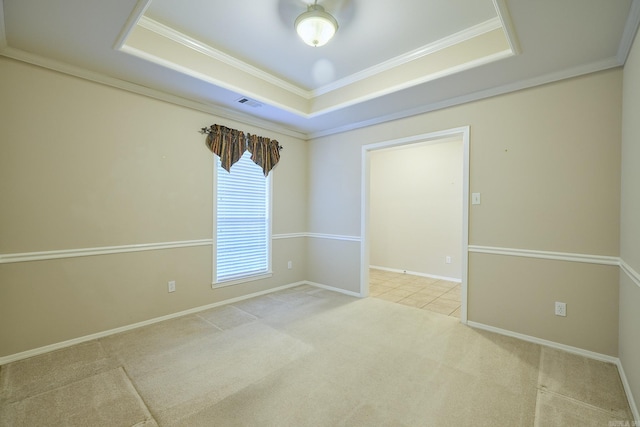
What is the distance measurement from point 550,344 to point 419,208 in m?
3.28

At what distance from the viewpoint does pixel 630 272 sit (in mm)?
1944

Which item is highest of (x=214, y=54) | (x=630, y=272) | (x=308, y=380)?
(x=214, y=54)

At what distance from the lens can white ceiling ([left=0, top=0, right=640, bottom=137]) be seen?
1.95 meters

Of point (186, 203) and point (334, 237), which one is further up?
point (186, 203)

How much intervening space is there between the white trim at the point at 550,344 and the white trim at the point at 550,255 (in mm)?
780

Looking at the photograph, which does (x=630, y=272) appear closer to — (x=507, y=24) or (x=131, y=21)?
(x=507, y=24)

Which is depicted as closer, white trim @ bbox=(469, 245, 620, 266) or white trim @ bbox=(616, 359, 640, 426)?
white trim @ bbox=(616, 359, 640, 426)

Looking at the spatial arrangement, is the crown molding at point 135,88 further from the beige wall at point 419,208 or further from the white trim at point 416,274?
the white trim at point 416,274

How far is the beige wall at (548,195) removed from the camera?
94.2 inches

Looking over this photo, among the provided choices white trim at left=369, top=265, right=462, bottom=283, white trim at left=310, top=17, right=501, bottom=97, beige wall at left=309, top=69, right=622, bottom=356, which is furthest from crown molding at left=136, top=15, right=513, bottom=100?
white trim at left=369, top=265, right=462, bottom=283

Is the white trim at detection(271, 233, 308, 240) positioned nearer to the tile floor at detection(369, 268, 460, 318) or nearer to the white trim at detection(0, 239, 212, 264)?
the white trim at detection(0, 239, 212, 264)

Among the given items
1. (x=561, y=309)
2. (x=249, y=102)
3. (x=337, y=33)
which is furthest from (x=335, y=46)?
(x=561, y=309)

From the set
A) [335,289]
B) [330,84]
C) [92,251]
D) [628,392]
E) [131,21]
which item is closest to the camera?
[628,392]

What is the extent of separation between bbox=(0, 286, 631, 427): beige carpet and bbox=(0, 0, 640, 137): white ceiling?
2.53 m
